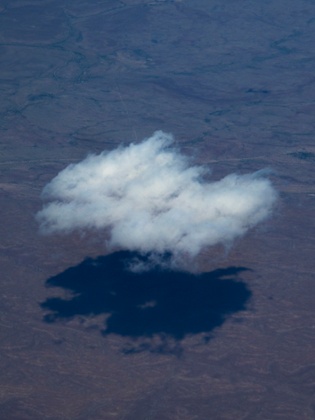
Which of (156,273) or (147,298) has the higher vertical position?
(156,273)

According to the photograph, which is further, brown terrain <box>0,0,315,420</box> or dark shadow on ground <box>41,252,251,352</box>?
dark shadow on ground <box>41,252,251,352</box>

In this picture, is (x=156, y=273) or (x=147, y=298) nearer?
(x=147, y=298)

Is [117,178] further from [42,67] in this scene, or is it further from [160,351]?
[42,67]

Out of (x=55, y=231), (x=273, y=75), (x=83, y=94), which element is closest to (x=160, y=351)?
(x=55, y=231)

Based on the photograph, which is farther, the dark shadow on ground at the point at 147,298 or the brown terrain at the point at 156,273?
the dark shadow on ground at the point at 147,298
